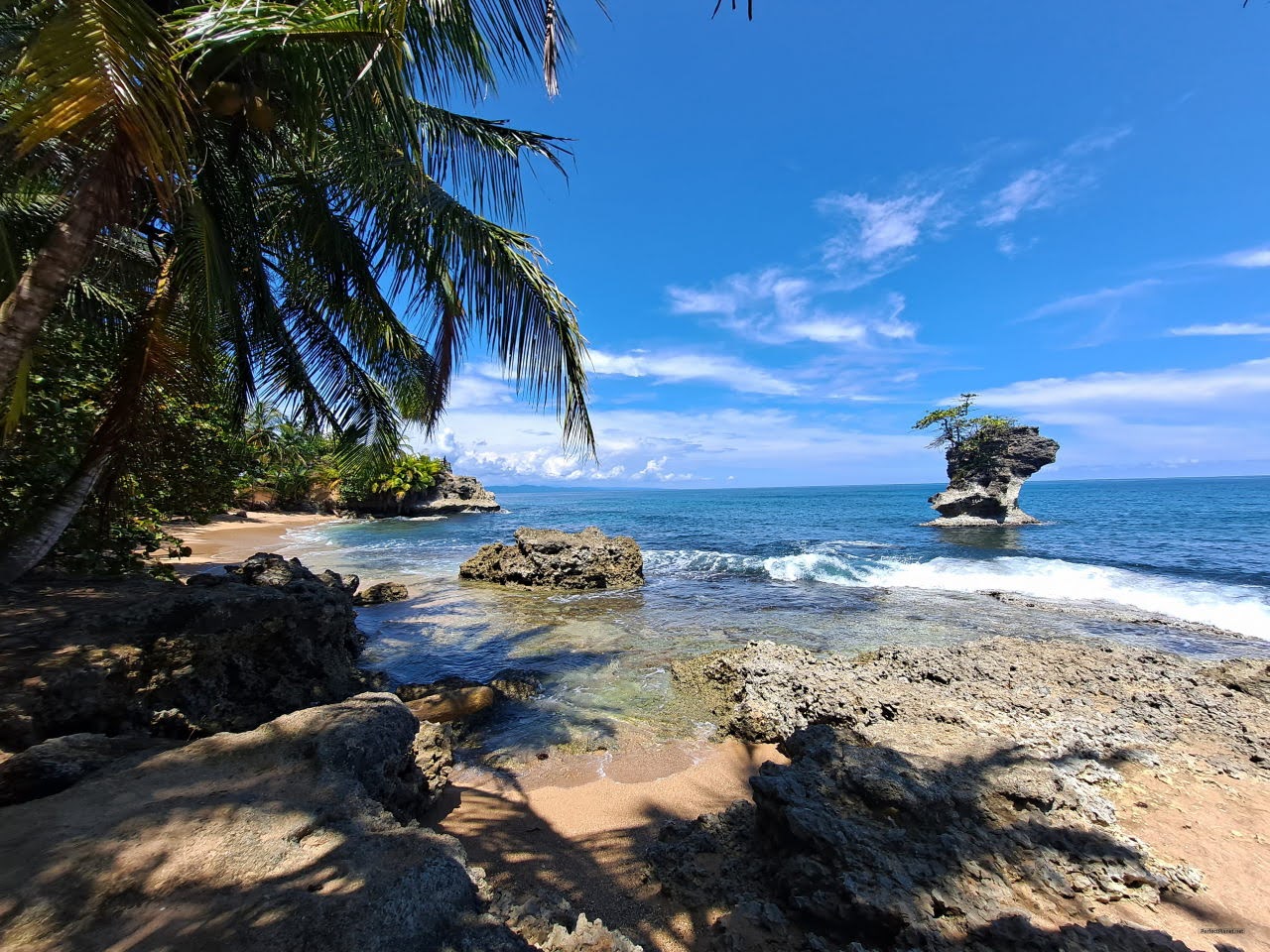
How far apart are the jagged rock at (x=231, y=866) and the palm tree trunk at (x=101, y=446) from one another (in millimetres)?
3041

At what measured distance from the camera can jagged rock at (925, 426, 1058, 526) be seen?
36594mm

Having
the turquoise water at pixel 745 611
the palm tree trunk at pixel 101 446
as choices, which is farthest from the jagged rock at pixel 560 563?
the palm tree trunk at pixel 101 446

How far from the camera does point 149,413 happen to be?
4777 millimetres

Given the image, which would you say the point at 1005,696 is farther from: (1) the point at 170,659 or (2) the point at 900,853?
(1) the point at 170,659

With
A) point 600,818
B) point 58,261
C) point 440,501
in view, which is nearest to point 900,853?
point 600,818

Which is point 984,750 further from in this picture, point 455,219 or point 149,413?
point 149,413

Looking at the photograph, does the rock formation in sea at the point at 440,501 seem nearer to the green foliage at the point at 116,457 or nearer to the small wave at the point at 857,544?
the small wave at the point at 857,544

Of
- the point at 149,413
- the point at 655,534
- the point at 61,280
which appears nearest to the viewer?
→ the point at 61,280

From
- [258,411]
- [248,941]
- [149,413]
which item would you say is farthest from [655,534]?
[248,941]

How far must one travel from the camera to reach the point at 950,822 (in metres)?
2.89

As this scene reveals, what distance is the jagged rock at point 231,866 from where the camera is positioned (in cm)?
156

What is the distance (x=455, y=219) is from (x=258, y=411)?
4830 millimetres

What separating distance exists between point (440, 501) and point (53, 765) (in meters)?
43.4

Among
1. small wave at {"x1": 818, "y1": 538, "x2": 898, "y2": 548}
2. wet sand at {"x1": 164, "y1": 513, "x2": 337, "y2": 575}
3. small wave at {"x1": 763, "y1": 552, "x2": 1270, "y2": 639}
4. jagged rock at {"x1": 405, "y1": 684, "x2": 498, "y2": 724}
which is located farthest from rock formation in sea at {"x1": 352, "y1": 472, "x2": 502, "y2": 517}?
jagged rock at {"x1": 405, "y1": 684, "x2": 498, "y2": 724}
